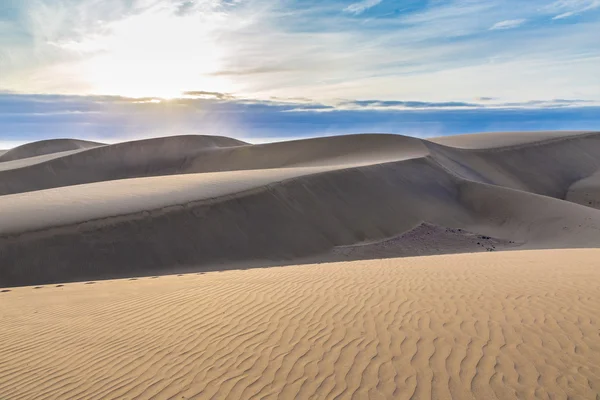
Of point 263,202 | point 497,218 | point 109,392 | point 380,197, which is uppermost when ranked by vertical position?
point 109,392

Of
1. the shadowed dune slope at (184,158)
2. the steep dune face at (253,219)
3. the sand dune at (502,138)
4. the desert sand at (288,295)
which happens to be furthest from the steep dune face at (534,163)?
the desert sand at (288,295)

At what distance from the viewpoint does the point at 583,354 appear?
17.1ft

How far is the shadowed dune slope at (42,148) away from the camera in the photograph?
89956 mm

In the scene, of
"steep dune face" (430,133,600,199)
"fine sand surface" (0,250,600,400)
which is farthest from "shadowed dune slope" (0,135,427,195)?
"fine sand surface" (0,250,600,400)

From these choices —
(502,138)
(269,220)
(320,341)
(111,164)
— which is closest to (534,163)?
(502,138)

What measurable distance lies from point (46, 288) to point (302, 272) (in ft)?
19.8

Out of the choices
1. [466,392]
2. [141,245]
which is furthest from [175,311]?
[141,245]

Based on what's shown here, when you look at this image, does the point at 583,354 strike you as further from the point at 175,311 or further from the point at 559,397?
the point at 175,311

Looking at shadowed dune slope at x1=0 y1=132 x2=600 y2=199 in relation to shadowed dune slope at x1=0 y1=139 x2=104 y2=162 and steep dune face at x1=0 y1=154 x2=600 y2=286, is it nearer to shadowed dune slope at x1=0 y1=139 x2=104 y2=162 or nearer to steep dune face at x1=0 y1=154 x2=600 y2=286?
steep dune face at x1=0 y1=154 x2=600 y2=286

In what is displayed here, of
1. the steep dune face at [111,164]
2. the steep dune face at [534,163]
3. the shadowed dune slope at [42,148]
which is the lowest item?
the steep dune face at [534,163]

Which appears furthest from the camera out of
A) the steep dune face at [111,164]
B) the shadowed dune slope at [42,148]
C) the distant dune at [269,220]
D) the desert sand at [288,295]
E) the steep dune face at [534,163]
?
the shadowed dune slope at [42,148]

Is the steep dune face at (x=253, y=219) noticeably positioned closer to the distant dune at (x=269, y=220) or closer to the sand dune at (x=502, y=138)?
the distant dune at (x=269, y=220)

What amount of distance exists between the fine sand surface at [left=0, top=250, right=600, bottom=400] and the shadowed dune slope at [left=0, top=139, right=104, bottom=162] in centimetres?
9006

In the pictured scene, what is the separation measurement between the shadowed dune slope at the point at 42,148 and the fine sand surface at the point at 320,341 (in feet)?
295
